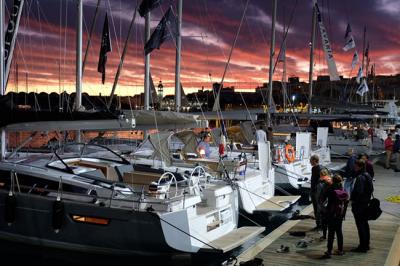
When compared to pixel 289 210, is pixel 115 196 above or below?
above

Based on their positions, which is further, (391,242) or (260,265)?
(391,242)

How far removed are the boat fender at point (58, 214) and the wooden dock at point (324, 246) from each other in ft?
11.6

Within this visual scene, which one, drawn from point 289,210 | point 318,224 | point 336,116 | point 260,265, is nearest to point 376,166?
point 336,116

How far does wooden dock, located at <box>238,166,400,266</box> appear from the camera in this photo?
8555mm

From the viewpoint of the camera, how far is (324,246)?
9.41 m

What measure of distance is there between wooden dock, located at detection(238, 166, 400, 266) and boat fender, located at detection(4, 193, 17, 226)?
472 centimetres

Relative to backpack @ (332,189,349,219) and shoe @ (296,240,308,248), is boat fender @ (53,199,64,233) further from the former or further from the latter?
backpack @ (332,189,349,219)

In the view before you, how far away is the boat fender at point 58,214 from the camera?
365 inches

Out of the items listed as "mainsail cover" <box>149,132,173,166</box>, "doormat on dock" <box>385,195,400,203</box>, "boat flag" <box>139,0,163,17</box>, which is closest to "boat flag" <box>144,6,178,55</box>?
"boat flag" <box>139,0,163,17</box>

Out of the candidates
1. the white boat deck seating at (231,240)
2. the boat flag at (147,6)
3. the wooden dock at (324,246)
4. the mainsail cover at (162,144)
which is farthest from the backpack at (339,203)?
the boat flag at (147,6)

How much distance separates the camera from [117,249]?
30.2 feet

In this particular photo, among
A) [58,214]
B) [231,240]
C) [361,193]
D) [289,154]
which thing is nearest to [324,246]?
[361,193]

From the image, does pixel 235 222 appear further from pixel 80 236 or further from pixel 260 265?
pixel 80 236

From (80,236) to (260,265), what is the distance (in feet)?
11.6
